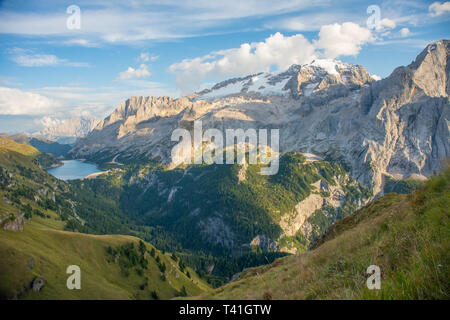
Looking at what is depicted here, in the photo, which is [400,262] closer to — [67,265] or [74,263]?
[67,265]

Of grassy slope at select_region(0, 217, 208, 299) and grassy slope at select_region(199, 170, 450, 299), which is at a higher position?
grassy slope at select_region(199, 170, 450, 299)

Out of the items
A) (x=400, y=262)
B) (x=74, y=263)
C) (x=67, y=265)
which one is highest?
(x=400, y=262)

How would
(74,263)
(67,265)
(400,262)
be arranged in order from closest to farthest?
(400,262) < (67,265) < (74,263)

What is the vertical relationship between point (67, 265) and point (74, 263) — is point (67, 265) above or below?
above

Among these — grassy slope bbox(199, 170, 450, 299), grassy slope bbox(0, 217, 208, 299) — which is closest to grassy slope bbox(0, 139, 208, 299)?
grassy slope bbox(0, 217, 208, 299)

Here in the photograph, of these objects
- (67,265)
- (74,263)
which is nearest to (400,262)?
(67,265)

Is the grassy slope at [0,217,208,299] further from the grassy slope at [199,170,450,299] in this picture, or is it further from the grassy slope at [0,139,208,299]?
the grassy slope at [199,170,450,299]

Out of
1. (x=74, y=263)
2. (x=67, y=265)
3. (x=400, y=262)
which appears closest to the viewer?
(x=400, y=262)

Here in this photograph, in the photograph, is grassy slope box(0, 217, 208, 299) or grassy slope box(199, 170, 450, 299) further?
grassy slope box(0, 217, 208, 299)
